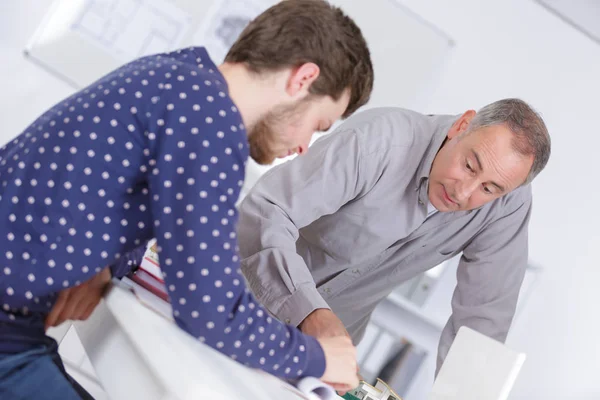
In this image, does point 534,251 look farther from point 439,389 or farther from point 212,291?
point 212,291

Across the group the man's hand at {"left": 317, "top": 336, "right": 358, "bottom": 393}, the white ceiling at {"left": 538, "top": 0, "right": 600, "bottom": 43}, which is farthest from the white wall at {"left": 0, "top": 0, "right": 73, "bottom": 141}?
the man's hand at {"left": 317, "top": 336, "right": 358, "bottom": 393}

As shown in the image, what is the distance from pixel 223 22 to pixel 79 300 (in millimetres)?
2401

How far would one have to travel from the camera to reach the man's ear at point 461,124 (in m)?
1.65

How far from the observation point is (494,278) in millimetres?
1873

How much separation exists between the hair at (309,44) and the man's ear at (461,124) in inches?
28.0

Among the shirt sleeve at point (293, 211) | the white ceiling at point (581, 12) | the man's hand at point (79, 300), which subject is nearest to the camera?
the man's hand at point (79, 300)

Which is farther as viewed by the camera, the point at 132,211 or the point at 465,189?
the point at 465,189

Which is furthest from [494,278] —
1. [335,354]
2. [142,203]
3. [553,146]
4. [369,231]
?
[553,146]

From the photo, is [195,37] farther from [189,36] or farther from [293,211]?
[293,211]

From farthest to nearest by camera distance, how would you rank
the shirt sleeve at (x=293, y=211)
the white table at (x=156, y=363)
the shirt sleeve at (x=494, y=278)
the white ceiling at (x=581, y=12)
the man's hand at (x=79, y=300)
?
the white ceiling at (x=581, y=12), the shirt sleeve at (x=494, y=278), the shirt sleeve at (x=293, y=211), the man's hand at (x=79, y=300), the white table at (x=156, y=363)

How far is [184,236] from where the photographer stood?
2.65 feet

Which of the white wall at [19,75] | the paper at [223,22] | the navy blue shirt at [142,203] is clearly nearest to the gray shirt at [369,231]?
the navy blue shirt at [142,203]

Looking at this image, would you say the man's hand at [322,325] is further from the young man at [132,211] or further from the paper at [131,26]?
the paper at [131,26]

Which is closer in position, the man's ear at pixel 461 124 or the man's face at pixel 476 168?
the man's face at pixel 476 168
